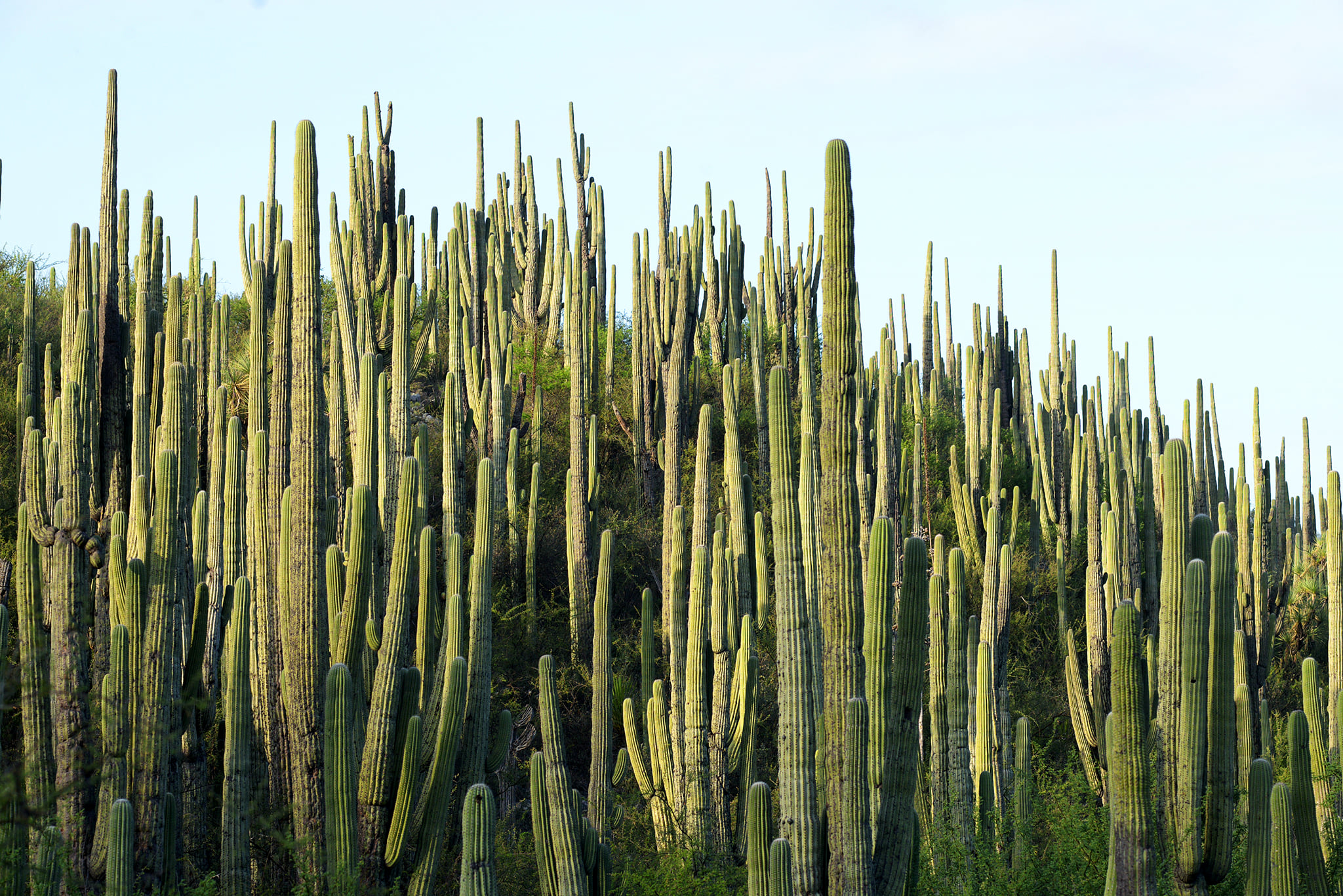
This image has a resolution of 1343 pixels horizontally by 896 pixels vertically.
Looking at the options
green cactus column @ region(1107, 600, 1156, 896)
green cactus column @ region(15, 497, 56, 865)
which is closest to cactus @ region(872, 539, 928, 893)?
green cactus column @ region(1107, 600, 1156, 896)

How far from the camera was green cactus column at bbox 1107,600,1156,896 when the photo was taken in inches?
191

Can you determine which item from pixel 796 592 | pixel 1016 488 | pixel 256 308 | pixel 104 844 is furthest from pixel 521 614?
pixel 796 592

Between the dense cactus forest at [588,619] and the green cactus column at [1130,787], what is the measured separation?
0.8 inches

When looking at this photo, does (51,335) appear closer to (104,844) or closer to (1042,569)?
(104,844)

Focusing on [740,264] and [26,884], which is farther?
[740,264]

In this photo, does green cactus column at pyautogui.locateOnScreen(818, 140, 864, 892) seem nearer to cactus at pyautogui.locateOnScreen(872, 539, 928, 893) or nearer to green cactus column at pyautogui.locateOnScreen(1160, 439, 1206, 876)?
cactus at pyautogui.locateOnScreen(872, 539, 928, 893)

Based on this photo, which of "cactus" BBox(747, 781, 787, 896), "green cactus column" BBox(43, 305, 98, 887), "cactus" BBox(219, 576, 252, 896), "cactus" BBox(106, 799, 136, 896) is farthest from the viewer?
"green cactus column" BBox(43, 305, 98, 887)

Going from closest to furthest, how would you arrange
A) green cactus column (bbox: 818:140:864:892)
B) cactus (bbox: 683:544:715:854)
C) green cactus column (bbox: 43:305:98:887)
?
1. green cactus column (bbox: 818:140:864:892)
2. green cactus column (bbox: 43:305:98:887)
3. cactus (bbox: 683:544:715:854)

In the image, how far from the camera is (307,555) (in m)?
5.90

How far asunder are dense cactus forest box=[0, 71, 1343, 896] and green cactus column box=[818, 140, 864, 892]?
16 mm

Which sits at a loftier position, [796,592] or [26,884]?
[796,592]

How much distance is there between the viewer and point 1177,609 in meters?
4.88

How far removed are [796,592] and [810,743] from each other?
63 cm

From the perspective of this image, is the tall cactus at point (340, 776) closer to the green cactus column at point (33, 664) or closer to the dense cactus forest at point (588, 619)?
the dense cactus forest at point (588, 619)
